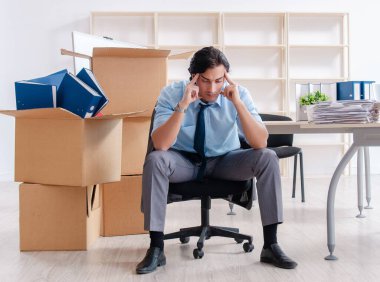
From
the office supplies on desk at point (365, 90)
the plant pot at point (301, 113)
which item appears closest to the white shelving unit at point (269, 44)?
the plant pot at point (301, 113)

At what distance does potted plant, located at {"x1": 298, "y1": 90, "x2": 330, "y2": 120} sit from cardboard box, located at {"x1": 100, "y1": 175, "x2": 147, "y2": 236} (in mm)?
959

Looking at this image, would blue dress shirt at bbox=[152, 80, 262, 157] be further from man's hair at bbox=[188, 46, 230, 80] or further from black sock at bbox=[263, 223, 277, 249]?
black sock at bbox=[263, 223, 277, 249]

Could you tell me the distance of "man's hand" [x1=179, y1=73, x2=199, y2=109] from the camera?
2.42 metres

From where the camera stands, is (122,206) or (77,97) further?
(122,206)

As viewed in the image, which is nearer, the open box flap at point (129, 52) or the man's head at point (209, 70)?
the man's head at point (209, 70)

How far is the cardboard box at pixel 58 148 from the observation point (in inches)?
102

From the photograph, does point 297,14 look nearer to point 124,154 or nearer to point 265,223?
point 124,154

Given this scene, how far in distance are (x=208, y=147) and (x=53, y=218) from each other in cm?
82

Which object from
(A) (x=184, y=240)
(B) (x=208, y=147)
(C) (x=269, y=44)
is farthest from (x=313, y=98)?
(C) (x=269, y=44)

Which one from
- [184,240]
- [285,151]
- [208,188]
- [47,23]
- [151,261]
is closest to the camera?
[151,261]

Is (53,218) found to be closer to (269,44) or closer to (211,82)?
(211,82)

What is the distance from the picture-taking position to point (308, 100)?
10.2 ft

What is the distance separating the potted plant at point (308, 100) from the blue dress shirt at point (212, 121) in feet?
2.08

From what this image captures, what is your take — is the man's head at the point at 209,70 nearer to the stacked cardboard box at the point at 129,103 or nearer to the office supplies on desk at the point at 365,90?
the stacked cardboard box at the point at 129,103
